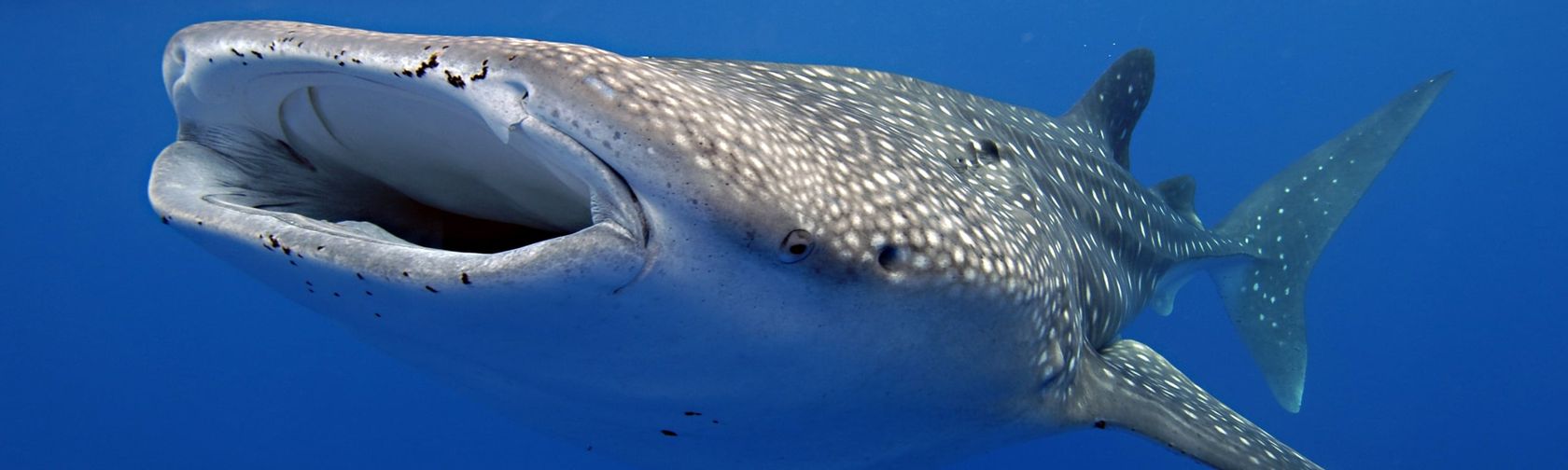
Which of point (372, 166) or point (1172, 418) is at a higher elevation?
point (1172, 418)

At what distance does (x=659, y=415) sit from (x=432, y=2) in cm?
1879

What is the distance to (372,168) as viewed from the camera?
2.02 meters

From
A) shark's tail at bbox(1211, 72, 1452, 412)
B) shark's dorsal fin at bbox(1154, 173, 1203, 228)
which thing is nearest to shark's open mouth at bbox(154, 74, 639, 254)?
shark's dorsal fin at bbox(1154, 173, 1203, 228)

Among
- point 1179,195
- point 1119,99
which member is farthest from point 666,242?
point 1179,195

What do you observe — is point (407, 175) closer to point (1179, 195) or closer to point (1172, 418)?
point (1172, 418)

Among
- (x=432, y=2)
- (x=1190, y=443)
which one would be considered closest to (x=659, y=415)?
(x=1190, y=443)

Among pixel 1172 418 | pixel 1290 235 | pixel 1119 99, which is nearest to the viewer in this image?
pixel 1172 418

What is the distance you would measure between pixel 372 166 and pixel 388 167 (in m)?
0.03

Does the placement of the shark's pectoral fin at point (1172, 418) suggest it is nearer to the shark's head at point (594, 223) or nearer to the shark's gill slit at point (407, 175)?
the shark's head at point (594, 223)

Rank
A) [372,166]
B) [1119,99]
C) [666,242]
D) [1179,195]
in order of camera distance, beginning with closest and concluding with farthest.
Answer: [666,242]
[372,166]
[1119,99]
[1179,195]

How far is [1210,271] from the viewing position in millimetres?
5621

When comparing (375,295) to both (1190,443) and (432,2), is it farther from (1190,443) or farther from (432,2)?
(432,2)

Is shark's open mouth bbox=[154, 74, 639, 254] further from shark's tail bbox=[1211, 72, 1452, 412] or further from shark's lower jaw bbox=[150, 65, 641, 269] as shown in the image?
shark's tail bbox=[1211, 72, 1452, 412]

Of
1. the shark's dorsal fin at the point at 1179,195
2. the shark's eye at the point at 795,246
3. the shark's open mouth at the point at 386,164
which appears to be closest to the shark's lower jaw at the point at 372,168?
the shark's open mouth at the point at 386,164
